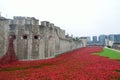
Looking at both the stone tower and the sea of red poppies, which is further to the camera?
the stone tower

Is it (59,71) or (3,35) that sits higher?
(3,35)

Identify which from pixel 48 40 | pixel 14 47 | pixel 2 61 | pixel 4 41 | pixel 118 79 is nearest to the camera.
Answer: pixel 118 79

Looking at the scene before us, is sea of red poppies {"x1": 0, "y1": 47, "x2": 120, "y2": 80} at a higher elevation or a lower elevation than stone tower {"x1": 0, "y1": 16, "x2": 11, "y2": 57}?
lower

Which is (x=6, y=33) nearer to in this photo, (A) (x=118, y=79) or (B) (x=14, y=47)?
(B) (x=14, y=47)

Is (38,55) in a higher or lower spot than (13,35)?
lower

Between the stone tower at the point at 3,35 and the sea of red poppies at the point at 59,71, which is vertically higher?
the stone tower at the point at 3,35

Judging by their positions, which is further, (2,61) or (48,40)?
(48,40)

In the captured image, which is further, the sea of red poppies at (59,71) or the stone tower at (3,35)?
the stone tower at (3,35)

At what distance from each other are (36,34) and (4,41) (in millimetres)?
5658

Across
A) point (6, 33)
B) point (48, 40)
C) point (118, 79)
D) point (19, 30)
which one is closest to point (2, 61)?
point (6, 33)

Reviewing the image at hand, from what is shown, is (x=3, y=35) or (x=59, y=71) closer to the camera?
(x=59, y=71)

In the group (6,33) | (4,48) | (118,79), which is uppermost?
(6,33)

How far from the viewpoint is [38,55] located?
31.0 m

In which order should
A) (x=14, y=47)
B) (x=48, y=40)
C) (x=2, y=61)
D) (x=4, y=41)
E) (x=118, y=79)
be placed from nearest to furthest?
1. (x=118, y=79)
2. (x=2, y=61)
3. (x=4, y=41)
4. (x=14, y=47)
5. (x=48, y=40)
